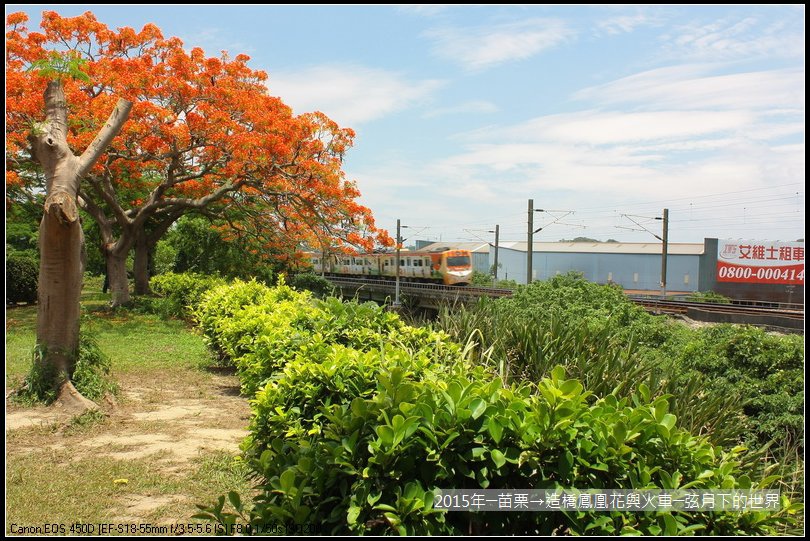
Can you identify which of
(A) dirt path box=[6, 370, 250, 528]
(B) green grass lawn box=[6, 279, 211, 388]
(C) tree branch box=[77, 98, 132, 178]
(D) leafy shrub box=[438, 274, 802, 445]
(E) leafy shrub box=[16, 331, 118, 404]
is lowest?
(A) dirt path box=[6, 370, 250, 528]

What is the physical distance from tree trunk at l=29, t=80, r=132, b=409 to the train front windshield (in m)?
30.3

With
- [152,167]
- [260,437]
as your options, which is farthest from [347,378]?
[152,167]

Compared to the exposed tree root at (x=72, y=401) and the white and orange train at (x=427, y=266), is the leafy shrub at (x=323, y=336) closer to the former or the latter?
the exposed tree root at (x=72, y=401)

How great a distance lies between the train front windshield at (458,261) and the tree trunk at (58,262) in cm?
3035

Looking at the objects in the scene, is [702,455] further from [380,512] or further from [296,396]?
[296,396]

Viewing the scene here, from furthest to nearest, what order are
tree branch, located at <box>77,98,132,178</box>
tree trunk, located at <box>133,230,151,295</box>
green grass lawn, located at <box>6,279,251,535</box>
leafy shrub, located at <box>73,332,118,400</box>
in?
tree trunk, located at <box>133,230,151,295</box>, tree branch, located at <box>77,98,132,178</box>, leafy shrub, located at <box>73,332,118,400</box>, green grass lawn, located at <box>6,279,251,535</box>

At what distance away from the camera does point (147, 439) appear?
6.09 meters

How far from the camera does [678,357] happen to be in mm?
8781

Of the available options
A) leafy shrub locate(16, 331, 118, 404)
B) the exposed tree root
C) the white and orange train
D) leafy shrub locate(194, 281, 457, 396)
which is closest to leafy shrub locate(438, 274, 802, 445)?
leafy shrub locate(194, 281, 457, 396)

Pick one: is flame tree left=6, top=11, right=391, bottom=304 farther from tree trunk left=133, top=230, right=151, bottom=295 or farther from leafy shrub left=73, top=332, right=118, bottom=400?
leafy shrub left=73, top=332, right=118, bottom=400

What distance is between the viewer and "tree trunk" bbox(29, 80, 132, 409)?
275 inches

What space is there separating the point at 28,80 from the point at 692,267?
3823 centimetres

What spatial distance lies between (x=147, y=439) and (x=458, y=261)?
3186cm

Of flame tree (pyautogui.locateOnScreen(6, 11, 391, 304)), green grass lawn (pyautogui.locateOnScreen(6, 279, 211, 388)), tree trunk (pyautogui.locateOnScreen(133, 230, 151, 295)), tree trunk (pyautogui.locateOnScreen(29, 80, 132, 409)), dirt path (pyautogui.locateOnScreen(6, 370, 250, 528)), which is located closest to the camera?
dirt path (pyautogui.locateOnScreen(6, 370, 250, 528))
